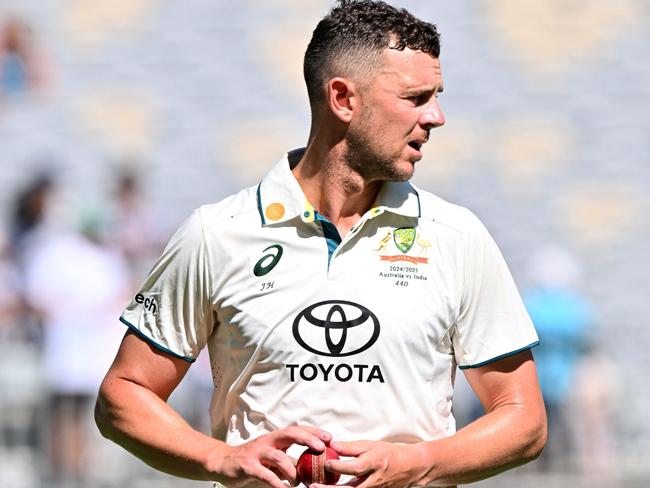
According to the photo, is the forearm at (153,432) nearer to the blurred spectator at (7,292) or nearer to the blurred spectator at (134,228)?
the blurred spectator at (7,292)

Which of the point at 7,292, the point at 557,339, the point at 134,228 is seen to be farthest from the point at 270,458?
Answer: the point at 134,228

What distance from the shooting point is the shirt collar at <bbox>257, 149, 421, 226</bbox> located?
3.73m

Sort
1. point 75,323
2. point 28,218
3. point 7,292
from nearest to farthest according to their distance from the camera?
point 75,323, point 7,292, point 28,218

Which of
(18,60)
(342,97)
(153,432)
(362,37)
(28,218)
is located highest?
(18,60)

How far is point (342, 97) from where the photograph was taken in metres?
3.71

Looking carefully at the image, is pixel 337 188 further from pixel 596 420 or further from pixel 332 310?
pixel 596 420

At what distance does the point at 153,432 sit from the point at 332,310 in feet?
1.90

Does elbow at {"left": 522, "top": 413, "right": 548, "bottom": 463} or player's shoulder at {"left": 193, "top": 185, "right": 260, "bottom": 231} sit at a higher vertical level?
player's shoulder at {"left": 193, "top": 185, "right": 260, "bottom": 231}

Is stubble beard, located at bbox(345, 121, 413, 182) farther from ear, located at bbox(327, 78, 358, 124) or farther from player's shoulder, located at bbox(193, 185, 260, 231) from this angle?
player's shoulder, located at bbox(193, 185, 260, 231)

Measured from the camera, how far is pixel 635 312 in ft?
38.8

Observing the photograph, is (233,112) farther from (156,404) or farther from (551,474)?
(156,404)

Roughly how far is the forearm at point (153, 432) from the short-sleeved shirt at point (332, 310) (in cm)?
14

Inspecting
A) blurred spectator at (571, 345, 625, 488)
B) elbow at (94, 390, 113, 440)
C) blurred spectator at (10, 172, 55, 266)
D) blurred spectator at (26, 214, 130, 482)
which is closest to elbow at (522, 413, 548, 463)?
elbow at (94, 390, 113, 440)

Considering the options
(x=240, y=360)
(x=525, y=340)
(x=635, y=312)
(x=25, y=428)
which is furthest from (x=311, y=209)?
(x=635, y=312)
